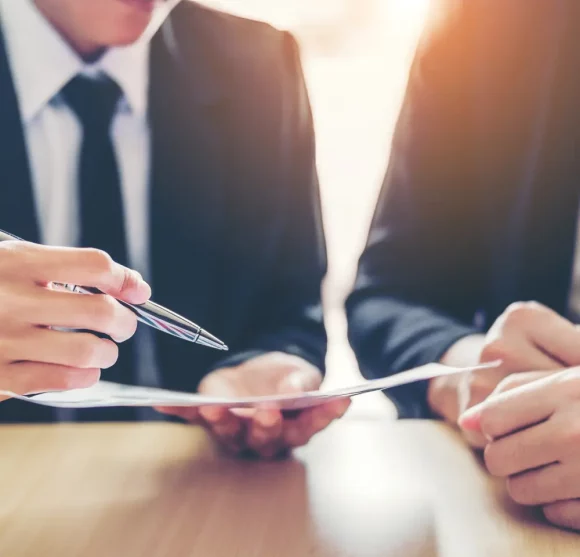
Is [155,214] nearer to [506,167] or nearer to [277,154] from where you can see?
[277,154]

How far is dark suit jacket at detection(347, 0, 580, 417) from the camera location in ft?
2.43

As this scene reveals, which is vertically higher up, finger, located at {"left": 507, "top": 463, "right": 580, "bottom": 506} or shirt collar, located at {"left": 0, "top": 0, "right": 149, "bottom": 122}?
shirt collar, located at {"left": 0, "top": 0, "right": 149, "bottom": 122}

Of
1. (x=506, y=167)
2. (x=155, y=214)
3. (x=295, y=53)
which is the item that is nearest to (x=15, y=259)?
(x=155, y=214)

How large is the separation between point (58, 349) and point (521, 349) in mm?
390

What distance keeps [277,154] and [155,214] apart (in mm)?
168

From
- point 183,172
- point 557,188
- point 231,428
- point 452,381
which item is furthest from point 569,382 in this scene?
point 183,172

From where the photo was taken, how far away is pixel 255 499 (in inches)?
19.0

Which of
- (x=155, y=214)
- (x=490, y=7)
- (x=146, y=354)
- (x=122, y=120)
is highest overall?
(x=490, y=7)

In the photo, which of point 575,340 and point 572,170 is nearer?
point 575,340

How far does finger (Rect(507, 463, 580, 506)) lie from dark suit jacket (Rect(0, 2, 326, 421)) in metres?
0.32

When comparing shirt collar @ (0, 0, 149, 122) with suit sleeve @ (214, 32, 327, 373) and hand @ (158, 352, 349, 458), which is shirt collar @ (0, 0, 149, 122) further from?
hand @ (158, 352, 349, 458)

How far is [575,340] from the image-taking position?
20.6 inches

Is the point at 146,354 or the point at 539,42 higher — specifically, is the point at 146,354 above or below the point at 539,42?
below

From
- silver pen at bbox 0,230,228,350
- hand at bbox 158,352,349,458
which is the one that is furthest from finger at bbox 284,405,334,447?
silver pen at bbox 0,230,228,350
